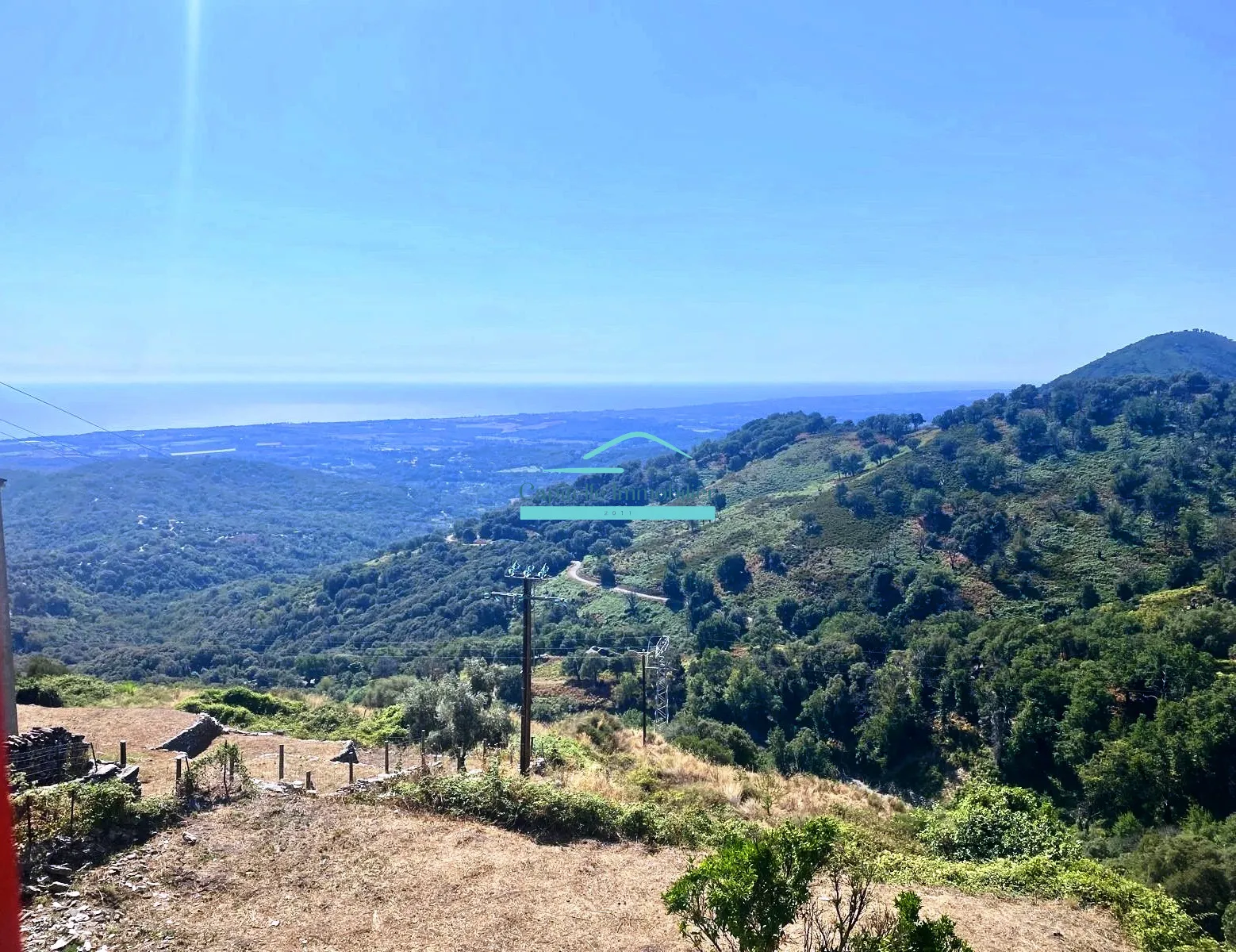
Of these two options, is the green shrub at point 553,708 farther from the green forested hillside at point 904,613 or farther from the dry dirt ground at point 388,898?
the dry dirt ground at point 388,898

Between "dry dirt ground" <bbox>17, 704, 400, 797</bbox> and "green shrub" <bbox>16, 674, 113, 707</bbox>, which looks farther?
"green shrub" <bbox>16, 674, 113, 707</bbox>

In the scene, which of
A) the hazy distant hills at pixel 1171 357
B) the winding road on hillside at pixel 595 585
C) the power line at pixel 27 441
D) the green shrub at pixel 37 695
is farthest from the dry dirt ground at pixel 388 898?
the hazy distant hills at pixel 1171 357

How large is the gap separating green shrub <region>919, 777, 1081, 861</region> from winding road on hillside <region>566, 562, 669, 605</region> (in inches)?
1827

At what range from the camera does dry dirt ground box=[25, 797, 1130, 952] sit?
852 cm

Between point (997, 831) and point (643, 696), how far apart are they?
48.5ft

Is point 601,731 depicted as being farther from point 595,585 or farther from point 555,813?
point 595,585

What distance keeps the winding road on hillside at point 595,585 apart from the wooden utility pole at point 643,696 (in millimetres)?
16341

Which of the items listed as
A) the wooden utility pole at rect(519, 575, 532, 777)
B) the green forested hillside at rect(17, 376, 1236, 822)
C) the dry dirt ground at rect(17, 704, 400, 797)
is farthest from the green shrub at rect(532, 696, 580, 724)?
the wooden utility pole at rect(519, 575, 532, 777)

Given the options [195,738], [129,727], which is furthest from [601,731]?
[129,727]

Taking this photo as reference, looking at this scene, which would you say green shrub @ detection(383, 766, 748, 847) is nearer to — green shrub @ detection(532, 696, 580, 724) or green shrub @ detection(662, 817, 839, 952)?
green shrub @ detection(662, 817, 839, 952)

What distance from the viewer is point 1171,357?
166 m

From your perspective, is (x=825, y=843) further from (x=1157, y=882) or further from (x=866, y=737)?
(x=866, y=737)

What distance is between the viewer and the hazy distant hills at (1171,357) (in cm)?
16025

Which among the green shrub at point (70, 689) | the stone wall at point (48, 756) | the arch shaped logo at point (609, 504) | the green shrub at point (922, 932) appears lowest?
the arch shaped logo at point (609, 504)
